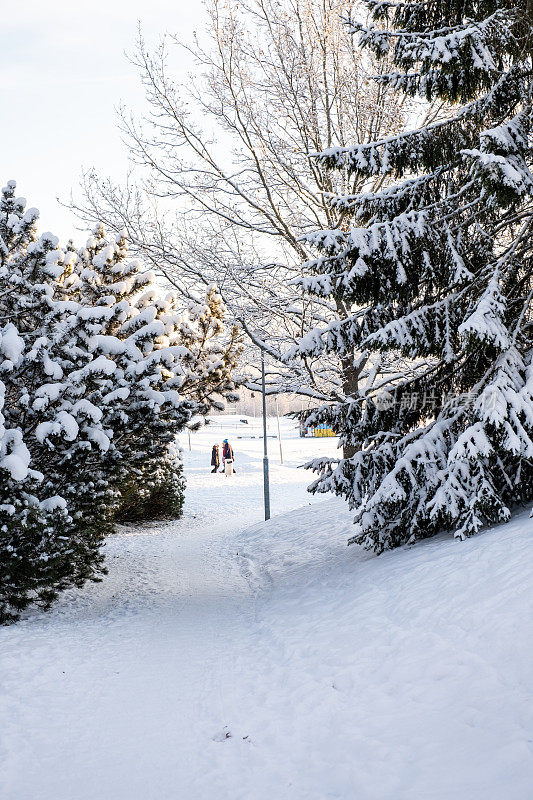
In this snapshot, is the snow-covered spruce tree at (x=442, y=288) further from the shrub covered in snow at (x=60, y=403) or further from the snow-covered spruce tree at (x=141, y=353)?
the shrub covered in snow at (x=60, y=403)

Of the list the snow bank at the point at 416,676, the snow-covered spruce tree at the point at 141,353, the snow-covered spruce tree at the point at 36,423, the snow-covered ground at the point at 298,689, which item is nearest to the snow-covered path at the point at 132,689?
the snow-covered ground at the point at 298,689

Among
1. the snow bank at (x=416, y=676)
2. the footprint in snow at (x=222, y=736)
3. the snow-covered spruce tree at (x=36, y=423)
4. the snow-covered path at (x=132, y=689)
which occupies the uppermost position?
Result: the snow-covered spruce tree at (x=36, y=423)

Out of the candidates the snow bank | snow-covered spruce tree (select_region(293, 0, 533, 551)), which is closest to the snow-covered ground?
the snow bank

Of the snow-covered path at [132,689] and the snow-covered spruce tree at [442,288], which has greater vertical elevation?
the snow-covered spruce tree at [442,288]

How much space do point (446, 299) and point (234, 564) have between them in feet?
19.8

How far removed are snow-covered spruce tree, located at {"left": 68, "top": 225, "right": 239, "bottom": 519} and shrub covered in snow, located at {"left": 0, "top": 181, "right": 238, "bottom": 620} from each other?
0.07ft

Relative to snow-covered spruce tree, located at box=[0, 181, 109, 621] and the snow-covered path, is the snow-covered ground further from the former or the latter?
snow-covered spruce tree, located at box=[0, 181, 109, 621]

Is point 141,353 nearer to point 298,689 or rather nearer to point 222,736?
point 298,689

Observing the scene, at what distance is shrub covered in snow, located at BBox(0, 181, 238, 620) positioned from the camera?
6180 mm

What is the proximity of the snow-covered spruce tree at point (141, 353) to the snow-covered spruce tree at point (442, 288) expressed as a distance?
1862mm

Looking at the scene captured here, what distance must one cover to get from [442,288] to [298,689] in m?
4.81

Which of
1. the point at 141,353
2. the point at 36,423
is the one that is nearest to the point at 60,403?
the point at 36,423

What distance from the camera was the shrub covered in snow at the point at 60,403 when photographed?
243 inches

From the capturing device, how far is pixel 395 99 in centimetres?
1150
